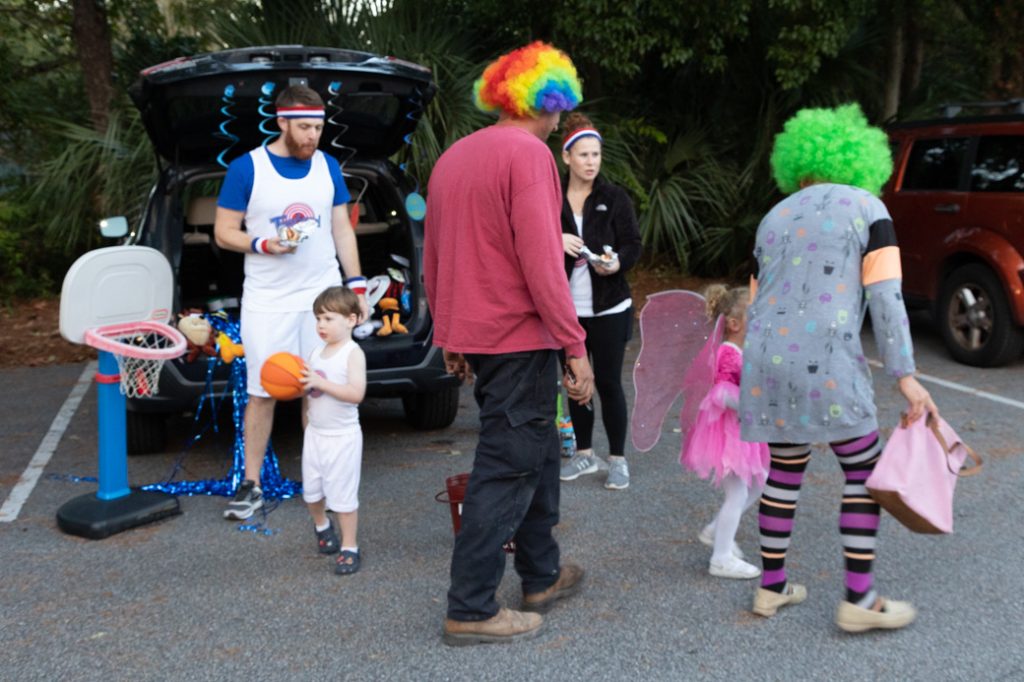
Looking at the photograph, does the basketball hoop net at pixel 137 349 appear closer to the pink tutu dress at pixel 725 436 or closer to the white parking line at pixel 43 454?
the white parking line at pixel 43 454

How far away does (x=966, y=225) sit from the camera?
8156mm

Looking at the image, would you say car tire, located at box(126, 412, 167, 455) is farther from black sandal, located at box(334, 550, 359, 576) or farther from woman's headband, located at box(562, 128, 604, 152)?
woman's headband, located at box(562, 128, 604, 152)

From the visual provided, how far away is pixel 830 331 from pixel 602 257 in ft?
A: 5.55

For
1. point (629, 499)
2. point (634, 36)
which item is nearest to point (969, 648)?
point (629, 499)

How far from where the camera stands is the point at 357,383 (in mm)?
4191

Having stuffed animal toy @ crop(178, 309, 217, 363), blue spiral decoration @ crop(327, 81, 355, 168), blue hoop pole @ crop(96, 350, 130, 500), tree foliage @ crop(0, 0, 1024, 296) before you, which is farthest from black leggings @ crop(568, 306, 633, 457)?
tree foliage @ crop(0, 0, 1024, 296)

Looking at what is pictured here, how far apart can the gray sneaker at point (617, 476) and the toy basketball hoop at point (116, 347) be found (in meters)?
2.02

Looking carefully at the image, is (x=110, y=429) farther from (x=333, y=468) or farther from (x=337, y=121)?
(x=337, y=121)

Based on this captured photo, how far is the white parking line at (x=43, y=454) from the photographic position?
518 cm

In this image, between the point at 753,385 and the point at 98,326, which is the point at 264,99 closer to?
the point at 98,326

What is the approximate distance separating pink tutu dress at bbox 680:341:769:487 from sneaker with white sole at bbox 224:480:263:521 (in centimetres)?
203

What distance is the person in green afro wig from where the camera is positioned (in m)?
3.40

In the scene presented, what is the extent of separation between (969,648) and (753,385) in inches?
42.8

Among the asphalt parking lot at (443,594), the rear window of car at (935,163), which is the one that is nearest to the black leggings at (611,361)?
the asphalt parking lot at (443,594)
